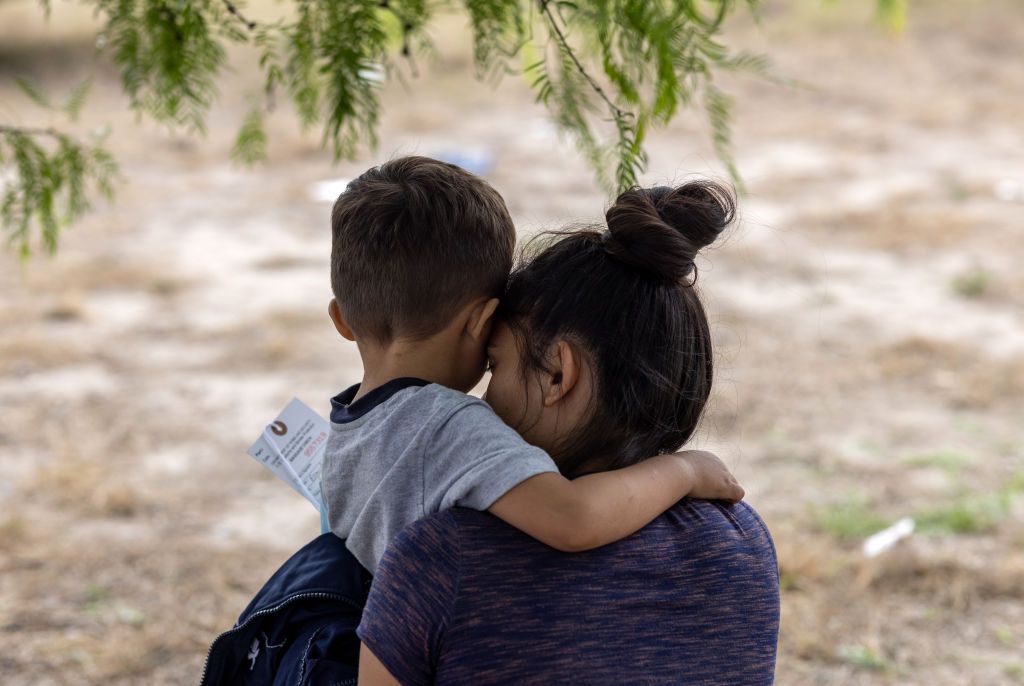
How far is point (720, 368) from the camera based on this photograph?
4.45 meters

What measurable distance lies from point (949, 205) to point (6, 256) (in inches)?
240

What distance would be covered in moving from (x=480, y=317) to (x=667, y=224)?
0.26 m

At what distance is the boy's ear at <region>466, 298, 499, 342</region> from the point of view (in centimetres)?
149

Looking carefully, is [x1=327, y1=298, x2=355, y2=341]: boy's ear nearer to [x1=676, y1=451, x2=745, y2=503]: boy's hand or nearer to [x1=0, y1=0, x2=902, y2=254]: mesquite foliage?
[x1=0, y1=0, x2=902, y2=254]: mesquite foliage

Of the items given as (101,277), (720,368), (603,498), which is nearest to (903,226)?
(720,368)

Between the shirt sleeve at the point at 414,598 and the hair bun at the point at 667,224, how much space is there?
0.40m

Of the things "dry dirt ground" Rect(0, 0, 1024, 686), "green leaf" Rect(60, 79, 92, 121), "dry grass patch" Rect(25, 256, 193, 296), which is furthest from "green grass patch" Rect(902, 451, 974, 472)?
"dry grass patch" Rect(25, 256, 193, 296)

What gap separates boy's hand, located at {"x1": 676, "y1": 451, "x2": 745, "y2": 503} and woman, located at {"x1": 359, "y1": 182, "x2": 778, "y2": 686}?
1 centimetres

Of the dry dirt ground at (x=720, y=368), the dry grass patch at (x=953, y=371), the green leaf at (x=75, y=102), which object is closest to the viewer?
the green leaf at (x=75, y=102)

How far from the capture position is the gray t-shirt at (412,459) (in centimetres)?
129

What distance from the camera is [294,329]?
241 inches

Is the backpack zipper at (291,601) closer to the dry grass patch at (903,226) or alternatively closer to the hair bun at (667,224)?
the hair bun at (667,224)

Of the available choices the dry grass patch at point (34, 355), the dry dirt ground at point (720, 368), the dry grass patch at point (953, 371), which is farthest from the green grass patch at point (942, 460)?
the dry grass patch at point (34, 355)

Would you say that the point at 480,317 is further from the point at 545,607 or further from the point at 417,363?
the point at 545,607
